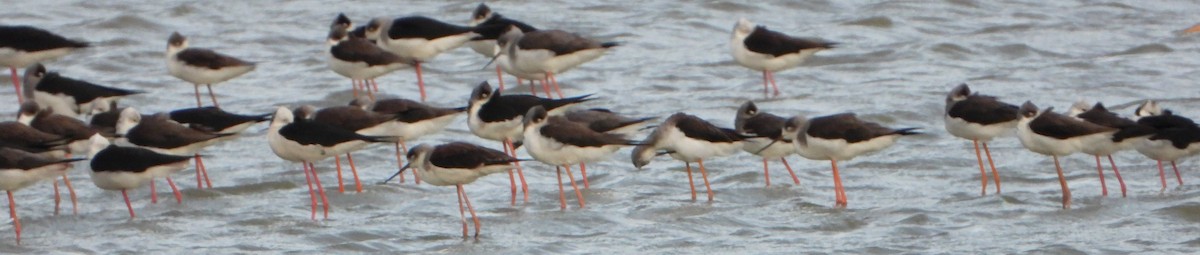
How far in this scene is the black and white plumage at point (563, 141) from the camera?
38.9 feet

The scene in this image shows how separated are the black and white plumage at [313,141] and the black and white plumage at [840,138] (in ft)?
8.54

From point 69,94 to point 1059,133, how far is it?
758 cm

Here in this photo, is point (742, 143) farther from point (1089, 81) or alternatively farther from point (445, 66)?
point (445, 66)

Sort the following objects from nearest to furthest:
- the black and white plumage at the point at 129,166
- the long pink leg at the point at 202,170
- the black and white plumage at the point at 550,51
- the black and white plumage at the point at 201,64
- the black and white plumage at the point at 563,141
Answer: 1. the black and white plumage at the point at 129,166
2. the black and white plumage at the point at 563,141
3. the long pink leg at the point at 202,170
4. the black and white plumage at the point at 201,64
5. the black and white plumage at the point at 550,51

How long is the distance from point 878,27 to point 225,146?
912 cm

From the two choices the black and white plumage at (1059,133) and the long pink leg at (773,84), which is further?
the long pink leg at (773,84)

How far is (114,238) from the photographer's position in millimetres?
11188

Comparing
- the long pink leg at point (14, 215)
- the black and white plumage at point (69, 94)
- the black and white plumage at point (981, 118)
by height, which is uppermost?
the black and white plumage at point (981, 118)

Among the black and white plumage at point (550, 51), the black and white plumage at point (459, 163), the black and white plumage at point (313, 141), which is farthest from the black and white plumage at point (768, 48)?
the black and white plumage at point (459, 163)

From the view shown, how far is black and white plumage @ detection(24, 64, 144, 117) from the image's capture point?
14.9 m

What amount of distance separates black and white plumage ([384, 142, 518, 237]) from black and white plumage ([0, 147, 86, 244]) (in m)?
2.03

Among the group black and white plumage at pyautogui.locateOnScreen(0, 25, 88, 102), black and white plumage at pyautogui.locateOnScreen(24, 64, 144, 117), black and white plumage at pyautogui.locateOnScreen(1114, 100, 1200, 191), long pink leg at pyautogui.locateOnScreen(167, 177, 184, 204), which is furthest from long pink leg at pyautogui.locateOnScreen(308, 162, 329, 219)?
black and white plumage at pyautogui.locateOnScreen(1114, 100, 1200, 191)

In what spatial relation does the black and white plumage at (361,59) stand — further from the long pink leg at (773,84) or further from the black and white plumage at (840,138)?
the black and white plumage at (840,138)

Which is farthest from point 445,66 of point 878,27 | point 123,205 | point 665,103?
point 123,205
